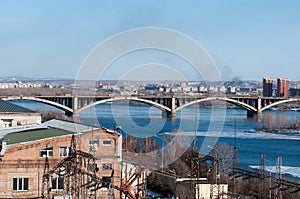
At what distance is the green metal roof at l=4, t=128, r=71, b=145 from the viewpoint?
540cm

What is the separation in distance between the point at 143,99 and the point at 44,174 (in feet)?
44.3

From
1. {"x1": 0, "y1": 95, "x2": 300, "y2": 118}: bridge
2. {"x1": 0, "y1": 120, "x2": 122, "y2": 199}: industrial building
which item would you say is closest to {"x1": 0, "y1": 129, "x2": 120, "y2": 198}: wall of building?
{"x1": 0, "y1": 120, "x2": 122, "y2": 199}: industrial building

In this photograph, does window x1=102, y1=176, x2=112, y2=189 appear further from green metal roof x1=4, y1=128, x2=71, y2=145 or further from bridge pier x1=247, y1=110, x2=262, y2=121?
bridge pier x1=247, y1=110, x2=262, y2=121

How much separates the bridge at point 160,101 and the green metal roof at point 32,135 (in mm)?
11522

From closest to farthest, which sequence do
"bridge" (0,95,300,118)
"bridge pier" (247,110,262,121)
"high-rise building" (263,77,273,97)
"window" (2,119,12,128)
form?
"window" (2,119,12,128) → "bridge" (0,95,300,118) → "bridge pier" (247,110,262,121) → "high-rise building" (263,77,273,97)

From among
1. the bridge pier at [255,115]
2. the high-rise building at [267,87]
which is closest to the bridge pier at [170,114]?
the bridge pier at [255,115]

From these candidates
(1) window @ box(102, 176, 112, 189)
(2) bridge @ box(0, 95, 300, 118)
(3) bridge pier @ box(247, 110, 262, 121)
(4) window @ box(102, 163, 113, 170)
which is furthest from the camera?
(3) bridge pier @ box(247, 110, 262, 121)

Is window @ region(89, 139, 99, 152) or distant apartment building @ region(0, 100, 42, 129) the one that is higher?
distant apartment building @ region(0, 100, 42, 129)

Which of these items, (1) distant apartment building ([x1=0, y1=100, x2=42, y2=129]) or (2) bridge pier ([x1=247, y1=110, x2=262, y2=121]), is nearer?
(1) distant apartment building ([x1=0, y1=100, x2=42, y2=129])

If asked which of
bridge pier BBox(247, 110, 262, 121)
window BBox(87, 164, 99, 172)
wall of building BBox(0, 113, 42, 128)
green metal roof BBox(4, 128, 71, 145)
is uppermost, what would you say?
wall of building BBox(0, 113, 42, 128)

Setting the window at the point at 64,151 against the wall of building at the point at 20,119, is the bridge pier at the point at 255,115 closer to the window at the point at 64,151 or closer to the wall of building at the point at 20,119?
the wall of building at the point at 20,119

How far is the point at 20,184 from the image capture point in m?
5.15

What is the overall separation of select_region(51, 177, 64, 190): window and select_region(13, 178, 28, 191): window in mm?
249

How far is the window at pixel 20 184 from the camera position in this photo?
5.14 meters
